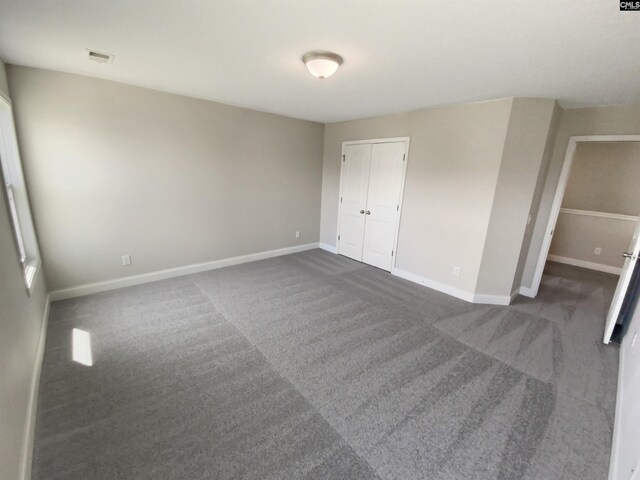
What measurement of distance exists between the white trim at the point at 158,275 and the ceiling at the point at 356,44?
2.29 m

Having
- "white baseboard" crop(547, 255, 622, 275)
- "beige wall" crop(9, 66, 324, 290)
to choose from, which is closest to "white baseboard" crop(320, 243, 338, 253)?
"beige wall" crop(9, 66, 324, 290)

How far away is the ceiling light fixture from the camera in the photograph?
79.9 inches

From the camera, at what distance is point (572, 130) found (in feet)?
10.7

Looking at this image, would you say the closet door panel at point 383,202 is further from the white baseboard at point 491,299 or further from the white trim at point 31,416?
the white trim at point 31,416

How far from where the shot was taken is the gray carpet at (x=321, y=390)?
149 cm

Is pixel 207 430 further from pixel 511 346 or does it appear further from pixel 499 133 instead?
pixel 499 133

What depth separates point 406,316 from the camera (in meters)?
3.04

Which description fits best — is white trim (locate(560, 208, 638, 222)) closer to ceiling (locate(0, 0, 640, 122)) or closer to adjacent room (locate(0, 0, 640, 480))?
adjacent room (locate(0, 0, 640, 480))

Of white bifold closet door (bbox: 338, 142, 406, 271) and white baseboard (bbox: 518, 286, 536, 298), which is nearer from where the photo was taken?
white baseboard (bbox: 518, 286, 536, 298)

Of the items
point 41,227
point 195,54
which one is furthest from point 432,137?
point 41,227

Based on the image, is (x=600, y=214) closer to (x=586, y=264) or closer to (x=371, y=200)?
(x=586, y=264)

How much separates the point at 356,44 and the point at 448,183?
2259mm

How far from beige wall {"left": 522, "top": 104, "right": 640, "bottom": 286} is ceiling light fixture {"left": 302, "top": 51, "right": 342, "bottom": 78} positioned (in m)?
3.03

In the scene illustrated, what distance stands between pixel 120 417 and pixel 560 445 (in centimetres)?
268
